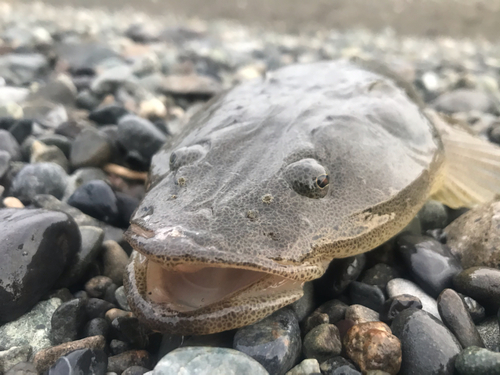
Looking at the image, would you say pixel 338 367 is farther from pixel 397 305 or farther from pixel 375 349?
pixel 397 305

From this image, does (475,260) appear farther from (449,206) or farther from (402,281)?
(449,206)

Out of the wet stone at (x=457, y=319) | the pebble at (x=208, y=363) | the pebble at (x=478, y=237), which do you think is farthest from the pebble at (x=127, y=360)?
the pebble at (x=478, y=237)

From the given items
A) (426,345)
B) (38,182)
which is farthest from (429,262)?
(38,182)

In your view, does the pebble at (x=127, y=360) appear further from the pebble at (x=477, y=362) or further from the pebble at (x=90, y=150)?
the pebble at (x=90, y=150)

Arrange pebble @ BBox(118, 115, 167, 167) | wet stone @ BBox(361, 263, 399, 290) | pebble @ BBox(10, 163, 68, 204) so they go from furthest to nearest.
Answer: pebble @ BBox(118, 115, 167, 167) < pebble @ BBox(10, 163, 68, 204) < wet stone @ BBox(361, 263, 399, 290)

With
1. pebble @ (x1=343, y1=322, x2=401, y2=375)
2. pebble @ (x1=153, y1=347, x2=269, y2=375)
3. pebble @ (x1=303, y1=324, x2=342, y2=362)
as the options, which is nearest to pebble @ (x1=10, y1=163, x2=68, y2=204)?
pebble @ (x1=153, y1=347, x2=269, y2=375)

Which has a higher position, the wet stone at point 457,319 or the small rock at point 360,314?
the wet stone at point 457,319

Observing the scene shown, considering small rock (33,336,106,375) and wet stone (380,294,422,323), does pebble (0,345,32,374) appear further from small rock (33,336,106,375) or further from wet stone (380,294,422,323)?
wet stone (380,294,422,323)
